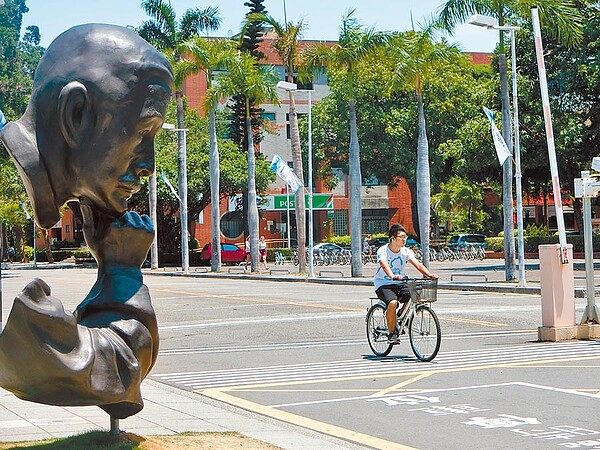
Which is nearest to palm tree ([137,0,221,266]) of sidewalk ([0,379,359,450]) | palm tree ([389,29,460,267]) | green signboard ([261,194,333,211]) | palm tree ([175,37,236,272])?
palm tree ([175,37,236,272])

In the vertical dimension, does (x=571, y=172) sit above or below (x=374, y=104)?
below

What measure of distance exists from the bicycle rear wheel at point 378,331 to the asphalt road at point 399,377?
22 centimetres

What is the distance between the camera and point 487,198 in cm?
7938

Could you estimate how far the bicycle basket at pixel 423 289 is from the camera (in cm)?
1321

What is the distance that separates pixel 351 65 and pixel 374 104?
27.5 metres

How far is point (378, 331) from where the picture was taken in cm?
1415

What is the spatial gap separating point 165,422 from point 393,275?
5507 mm

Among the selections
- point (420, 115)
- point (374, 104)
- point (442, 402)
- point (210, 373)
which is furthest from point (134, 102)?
point (374, 104)

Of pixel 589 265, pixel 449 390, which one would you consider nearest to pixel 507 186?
pixel 589 265

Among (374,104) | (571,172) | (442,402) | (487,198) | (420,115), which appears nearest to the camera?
(442,402)

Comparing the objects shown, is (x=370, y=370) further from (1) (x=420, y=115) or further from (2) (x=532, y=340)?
(1) (x=420, y=115)

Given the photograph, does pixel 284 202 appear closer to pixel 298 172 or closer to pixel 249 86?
pixel 249 86

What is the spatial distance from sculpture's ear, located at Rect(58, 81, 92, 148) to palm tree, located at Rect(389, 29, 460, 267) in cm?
2948

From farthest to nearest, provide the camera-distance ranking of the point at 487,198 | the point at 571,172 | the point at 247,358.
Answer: the point at 487,198, the point at 571,172, the point at 247,358
